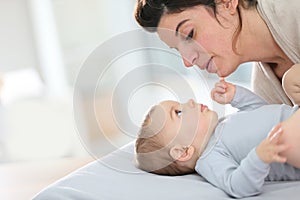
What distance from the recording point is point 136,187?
3.82 feet

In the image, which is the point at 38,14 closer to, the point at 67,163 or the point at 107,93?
the point at 67,163

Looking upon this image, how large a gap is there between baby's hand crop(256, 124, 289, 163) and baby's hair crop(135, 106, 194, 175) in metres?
0.27

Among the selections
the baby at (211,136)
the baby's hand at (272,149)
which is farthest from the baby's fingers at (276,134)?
the baby at (211,136)

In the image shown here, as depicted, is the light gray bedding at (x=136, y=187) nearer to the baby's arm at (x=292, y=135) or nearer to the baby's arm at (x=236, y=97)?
the baby's arm at (x=292, y=135)

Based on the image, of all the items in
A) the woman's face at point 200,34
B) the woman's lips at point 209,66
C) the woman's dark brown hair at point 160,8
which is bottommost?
the woman's lips at point 209,66

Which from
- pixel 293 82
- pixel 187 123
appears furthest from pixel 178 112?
pixel 293 82

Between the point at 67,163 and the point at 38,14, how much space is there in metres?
1.88

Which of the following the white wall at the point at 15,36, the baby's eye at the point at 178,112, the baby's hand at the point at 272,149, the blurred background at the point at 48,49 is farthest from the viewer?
the white wall at the point at 15,36

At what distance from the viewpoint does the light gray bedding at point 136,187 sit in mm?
1109

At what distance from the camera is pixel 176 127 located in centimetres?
129

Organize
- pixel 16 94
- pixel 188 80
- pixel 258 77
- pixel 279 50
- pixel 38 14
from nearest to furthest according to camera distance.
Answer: pixel 188 80, pixel 279 50, pixel 258 77, pixel 16 94, pixel 38 14

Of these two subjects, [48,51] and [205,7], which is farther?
[48,51]

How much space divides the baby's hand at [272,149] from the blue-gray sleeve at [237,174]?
0.02 meters

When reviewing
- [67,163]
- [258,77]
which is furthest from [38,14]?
[258,77]
